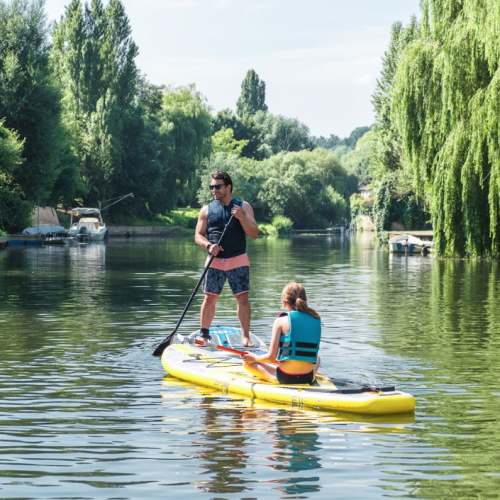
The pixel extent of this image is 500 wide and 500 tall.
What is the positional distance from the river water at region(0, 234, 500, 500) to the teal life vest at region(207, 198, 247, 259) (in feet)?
5.44

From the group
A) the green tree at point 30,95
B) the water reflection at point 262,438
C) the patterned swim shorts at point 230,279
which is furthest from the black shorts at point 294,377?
the green tree at point 30,95

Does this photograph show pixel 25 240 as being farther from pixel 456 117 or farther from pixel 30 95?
pixel 456 117

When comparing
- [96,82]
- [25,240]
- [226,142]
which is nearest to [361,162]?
[226,142]

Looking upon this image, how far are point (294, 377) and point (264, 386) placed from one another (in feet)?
1.00

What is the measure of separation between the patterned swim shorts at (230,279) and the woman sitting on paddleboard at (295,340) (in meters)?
2.19

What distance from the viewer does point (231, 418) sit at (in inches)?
326

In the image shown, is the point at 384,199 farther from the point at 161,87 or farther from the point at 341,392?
the point at 341,392

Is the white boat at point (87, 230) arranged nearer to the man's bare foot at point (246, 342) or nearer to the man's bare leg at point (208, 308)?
the man's bare leg at point (208, 308)

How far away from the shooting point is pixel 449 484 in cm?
629

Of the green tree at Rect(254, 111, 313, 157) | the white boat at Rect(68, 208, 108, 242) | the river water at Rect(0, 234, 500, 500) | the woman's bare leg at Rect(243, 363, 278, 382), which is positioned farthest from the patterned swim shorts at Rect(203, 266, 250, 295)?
the green tree at Rect(254, 111, 313, 157)

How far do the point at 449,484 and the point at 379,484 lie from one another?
0.47 metres

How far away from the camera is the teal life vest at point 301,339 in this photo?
8711 mm

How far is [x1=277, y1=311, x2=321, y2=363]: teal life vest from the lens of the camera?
28.6 feet

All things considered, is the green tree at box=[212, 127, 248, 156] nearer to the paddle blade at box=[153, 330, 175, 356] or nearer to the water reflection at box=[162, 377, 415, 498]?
the paddle blade at box=[153, 330, 175, 356]
